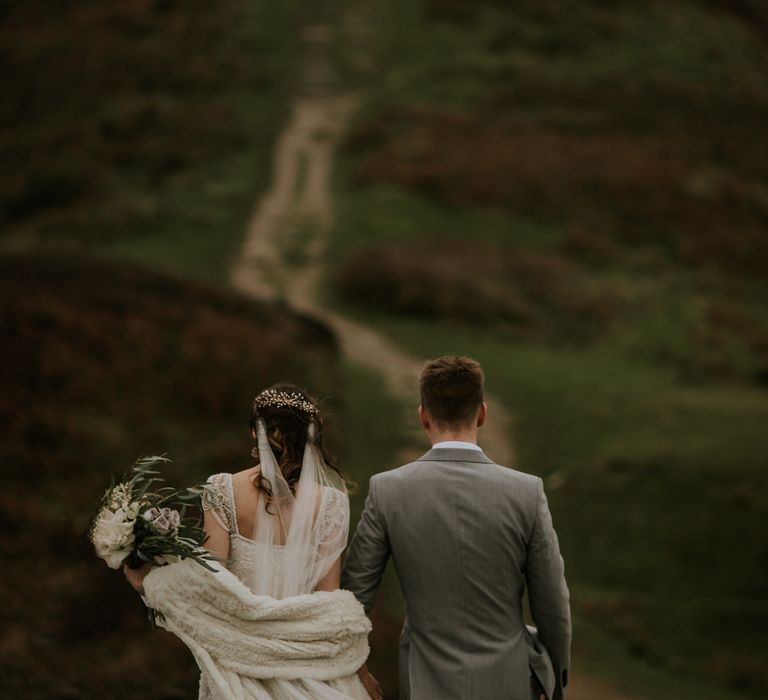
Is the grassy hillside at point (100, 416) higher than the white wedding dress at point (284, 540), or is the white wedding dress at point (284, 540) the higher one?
the white wedding dress at point (284, 540)

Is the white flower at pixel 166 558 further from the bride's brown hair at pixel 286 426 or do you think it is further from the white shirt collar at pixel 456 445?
the white shirt collar at pixel 456 445

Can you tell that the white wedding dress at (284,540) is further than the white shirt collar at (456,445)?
Yes

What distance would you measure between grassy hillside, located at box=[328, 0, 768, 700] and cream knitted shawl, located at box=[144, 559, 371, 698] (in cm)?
670

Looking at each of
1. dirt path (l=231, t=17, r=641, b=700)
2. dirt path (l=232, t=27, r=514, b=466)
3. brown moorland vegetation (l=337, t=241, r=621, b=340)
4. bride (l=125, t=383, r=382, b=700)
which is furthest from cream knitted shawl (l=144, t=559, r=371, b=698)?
brown moorland vegetation (l=337, t=241, r=621, b=340)

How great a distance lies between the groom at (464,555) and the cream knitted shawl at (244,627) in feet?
1.10

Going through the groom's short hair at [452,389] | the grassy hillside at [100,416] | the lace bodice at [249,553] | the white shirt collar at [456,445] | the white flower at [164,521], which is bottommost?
the grassy hillside at [100,416]

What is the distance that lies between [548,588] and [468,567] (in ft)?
1.18

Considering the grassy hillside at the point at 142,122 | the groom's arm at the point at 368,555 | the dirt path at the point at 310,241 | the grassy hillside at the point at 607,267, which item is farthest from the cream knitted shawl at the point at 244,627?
the grassy hillside at the point at 142,122

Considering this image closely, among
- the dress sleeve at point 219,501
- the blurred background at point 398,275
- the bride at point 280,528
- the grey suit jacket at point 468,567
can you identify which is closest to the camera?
the grey suit jacket at point 468,567

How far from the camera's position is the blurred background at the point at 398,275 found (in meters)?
11.5

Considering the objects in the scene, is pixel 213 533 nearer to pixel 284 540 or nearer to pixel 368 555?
pixel 284 540

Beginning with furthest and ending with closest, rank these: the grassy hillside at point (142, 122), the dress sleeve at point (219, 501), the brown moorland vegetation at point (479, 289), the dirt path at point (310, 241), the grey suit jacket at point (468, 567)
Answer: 1. the grassy hillside at point (142, 122)
2. the brown moorland vegetation at point (479, 289)
3. the dirt path at point (310, 241)
4. the dress sleeve at point (219, 501)
5. the grey suit jacket at point (468, 567)

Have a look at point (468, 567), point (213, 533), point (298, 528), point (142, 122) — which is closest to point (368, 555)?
point (298, 528)

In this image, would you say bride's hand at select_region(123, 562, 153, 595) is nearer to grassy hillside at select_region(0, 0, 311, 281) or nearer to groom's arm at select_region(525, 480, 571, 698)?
groom's arm at select_region(525, 480, 571, 698)
